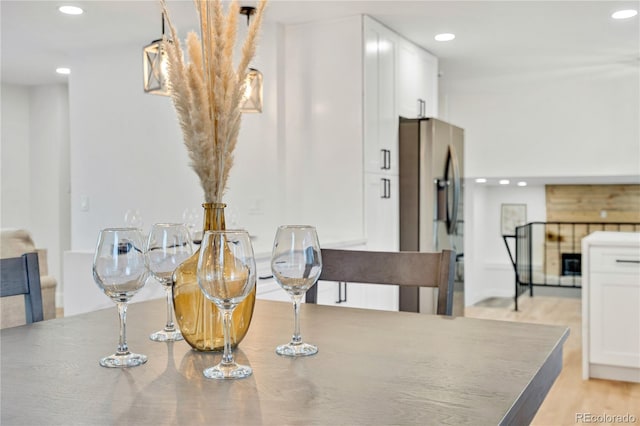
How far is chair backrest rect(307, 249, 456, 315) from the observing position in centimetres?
153

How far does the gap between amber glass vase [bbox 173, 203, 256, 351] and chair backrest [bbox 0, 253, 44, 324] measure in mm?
543

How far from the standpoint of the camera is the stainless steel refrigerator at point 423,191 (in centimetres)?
439

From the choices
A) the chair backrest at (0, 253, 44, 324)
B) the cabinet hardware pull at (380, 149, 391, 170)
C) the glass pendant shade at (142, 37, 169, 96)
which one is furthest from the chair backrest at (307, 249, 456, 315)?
the cabinet hardware pull at (380, 149, 391, 170)

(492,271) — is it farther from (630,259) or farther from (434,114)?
(630,259)

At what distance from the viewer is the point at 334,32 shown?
4.09 meters

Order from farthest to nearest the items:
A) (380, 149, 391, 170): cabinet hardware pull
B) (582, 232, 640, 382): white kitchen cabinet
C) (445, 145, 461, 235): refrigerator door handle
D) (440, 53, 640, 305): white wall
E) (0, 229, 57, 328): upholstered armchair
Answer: (440, 53, 640, 305): white wall → (445, 145, 461, 235): refrigerator door handle → (380, 149, 391, 170): cabinet hardware pull → (582, 232, 640, 382): white kitchen cabinet → (0, 229, 57, 328): upholstered armchair

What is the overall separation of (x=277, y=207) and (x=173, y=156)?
3.15 ft

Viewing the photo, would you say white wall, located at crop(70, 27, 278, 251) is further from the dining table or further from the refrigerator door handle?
the dining table

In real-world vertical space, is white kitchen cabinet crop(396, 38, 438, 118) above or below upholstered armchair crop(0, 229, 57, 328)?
above

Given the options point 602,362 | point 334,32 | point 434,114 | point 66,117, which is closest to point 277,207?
point 334,32

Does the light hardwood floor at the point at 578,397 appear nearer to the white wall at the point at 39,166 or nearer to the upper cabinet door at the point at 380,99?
the upper cabinet door at the point at 380,99

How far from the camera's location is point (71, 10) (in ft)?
12.4

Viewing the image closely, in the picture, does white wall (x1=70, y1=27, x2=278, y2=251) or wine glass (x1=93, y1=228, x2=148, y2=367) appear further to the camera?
white wall (x1=70, y1=27, x2=278, y2=251)

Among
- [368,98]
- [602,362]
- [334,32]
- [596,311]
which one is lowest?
[602,362]
